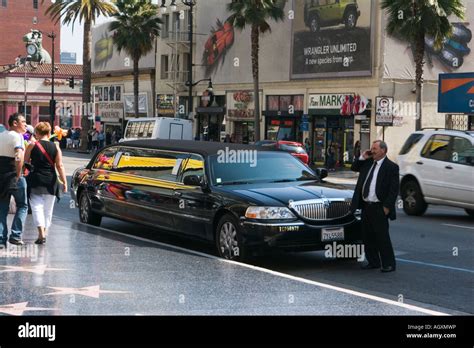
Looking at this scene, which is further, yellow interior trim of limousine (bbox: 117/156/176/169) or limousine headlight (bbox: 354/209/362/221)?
yellow interior trim of limousine (bbox: 117/156/176/169)

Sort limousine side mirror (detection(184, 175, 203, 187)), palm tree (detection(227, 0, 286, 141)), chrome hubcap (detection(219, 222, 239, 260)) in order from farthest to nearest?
palm tree (detection(227, 0, 286, 141)) < limousine side mirror (detection(184, 175, 203, 187)) < chrome hubcap (detection(219, 222, 239, 260))

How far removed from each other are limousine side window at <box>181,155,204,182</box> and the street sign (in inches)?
988

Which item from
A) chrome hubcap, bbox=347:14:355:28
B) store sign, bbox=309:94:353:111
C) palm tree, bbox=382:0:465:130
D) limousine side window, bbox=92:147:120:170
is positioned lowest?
limousine side window, bbox=92:147:120:170

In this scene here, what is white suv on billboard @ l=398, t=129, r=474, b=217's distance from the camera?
17203 mm

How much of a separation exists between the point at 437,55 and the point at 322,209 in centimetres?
3382

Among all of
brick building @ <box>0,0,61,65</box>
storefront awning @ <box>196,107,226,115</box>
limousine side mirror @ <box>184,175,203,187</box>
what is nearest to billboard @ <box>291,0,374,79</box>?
storefront awning @ <box>196,107,226,115</box>

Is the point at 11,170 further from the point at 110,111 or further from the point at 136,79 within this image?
the point at 110,111

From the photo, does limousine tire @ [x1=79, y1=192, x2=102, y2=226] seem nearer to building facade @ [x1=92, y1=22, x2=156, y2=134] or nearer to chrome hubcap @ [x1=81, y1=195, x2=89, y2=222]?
chrome hubcap @ [x1=81, y1=195, x2=89, y2=222]

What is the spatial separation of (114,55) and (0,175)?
6136 centimetres

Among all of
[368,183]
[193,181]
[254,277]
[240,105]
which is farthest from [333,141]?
[254,277]

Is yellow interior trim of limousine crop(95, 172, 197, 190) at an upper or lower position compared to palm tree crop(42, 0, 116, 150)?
lower

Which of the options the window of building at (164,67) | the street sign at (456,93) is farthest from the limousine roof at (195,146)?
the window of building at (164,67)

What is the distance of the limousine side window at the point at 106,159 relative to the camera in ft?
47.1
